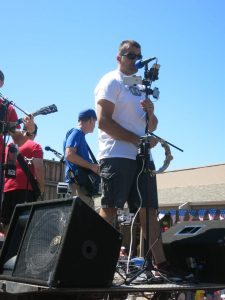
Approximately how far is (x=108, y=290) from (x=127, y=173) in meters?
1.20

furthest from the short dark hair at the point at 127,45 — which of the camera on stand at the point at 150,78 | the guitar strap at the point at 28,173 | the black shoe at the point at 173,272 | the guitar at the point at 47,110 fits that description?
the black shoe at the point at 173,272

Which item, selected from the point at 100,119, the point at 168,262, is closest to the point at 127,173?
the point at 100,119

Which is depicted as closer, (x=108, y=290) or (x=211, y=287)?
(x=108, y=290)

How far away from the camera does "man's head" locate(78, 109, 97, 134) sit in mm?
5340

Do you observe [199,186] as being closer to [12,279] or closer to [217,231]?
[217,231]

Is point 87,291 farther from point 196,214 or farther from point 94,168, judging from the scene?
point 196,214

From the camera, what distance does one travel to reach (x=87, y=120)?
17.6 feet

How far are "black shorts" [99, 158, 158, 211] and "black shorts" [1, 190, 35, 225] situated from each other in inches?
59.0

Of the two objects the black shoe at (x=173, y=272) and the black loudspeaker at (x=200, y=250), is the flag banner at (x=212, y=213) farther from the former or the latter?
the black shoe at (x=173, y=272)

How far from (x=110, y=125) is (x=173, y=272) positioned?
4.23ft

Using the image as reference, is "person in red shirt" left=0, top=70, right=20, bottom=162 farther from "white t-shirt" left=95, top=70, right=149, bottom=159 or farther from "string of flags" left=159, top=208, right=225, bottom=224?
"string of flags" left=159, top=208, right=225, bottom=224

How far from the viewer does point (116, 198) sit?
12.3ft

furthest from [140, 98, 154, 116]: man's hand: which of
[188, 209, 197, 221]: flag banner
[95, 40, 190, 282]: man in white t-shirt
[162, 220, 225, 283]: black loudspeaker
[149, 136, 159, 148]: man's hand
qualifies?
[188, 209, 197, 221]: flag banner

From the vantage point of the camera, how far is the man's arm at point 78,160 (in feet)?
15.8
